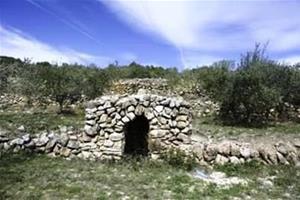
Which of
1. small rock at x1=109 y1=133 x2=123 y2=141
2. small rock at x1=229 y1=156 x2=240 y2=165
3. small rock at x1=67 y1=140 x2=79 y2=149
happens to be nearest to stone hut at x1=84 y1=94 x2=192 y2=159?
small rock at x1=109 y1=133 x2=123 y2=141

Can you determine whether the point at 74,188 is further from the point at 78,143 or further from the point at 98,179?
the point at 78,143

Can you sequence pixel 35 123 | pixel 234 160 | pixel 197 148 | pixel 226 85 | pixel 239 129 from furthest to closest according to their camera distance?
pixel 226 85 → pixel 239 129 → pixel 35 123 → pixel 197 148 → pixel 234 160

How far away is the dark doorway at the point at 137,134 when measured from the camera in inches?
501

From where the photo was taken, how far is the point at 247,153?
10.6 metres

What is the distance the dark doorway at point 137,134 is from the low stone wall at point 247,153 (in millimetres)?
2402

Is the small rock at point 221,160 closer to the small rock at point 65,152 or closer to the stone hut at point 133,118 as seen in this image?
the stone hut at point 133,118

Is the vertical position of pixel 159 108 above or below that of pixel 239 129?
above

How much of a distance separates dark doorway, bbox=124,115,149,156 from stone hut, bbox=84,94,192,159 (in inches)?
51.2

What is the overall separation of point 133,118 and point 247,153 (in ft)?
10.8

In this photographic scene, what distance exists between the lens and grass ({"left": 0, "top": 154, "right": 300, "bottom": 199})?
316 inches

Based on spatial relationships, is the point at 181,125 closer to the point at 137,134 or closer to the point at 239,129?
the point at 137,134

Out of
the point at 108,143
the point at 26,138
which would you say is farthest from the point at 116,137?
the point at 26,138

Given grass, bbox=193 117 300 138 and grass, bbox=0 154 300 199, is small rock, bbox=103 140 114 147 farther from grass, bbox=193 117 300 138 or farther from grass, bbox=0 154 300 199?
grass, bbox=193 117 300 138

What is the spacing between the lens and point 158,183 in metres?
8.87
